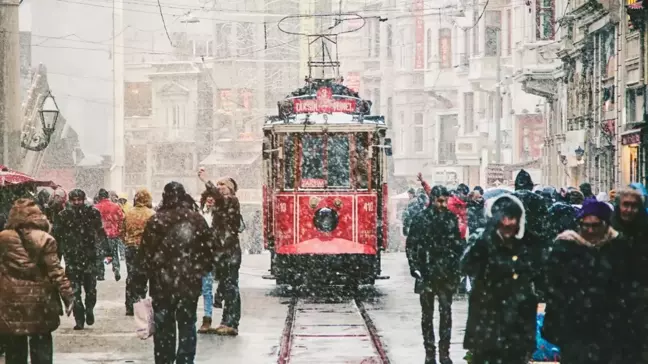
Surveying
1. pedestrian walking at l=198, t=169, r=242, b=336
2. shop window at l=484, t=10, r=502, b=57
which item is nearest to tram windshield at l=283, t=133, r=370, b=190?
pedestrian walking at l=198, t=169, r=242, b=336

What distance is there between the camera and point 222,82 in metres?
82.4

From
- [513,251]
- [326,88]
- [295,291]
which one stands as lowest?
[295,291]

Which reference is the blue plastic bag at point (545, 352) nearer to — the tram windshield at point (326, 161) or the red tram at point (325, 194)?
the red tram at point (325, 194)

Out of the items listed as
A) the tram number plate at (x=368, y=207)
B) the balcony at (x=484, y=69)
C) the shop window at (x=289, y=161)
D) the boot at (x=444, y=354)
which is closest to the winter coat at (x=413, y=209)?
the tram number plate at (x=368, y=207)

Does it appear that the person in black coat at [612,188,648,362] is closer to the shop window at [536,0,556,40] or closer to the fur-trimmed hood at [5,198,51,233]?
the fur-trimmed hood at [5,198,51,233]

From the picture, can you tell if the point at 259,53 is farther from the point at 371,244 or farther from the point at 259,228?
the point at 371,244

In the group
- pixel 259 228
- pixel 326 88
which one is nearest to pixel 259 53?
pixel 259 228

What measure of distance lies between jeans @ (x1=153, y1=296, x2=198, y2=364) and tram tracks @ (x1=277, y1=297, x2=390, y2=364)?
2313 millimetres

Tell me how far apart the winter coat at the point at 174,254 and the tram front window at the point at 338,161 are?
11.5 metres

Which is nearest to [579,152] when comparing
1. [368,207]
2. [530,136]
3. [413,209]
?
[413,209]

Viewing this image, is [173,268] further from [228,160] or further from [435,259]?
[228,160]

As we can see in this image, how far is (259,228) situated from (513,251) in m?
38.1

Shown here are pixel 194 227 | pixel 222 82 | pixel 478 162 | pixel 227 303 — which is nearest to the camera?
pixel 194 227

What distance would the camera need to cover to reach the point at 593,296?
916 centimetres
